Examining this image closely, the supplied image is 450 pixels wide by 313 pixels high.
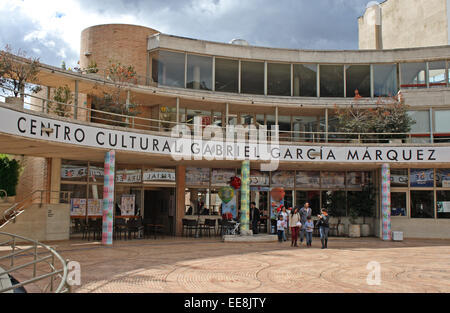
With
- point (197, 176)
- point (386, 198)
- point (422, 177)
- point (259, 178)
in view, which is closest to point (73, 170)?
point (197, 176)

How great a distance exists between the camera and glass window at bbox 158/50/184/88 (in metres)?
23.2

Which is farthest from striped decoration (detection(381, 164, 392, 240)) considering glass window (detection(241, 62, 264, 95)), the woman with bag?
glass window (detection(241, 62, 264, 95))

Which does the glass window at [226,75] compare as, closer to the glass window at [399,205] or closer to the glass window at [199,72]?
the glass window at [199,72]

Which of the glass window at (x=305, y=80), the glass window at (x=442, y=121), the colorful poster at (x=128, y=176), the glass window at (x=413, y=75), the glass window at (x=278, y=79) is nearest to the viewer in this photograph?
the colorful poster at (x=128, y=176)

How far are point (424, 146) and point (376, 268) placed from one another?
1084 cm

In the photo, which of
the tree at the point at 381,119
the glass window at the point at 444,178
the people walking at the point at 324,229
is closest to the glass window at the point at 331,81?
the tree at the point at 381,119

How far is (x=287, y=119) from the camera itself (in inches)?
1000

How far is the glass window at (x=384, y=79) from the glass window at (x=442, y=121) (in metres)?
2.70

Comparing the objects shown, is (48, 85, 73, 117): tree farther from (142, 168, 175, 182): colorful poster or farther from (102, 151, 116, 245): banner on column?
(142, 168, 175, 182): colorful poster

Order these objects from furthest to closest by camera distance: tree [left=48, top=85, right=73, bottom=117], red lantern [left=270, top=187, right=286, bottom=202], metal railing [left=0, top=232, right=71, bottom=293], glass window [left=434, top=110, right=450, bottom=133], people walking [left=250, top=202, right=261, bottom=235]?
1. glass window [left=434, top=110, right=450, bottom=133]
2. red lantern [left=270, top=187, right=286, bottom=202]
3. people walking [left=250, top=202, right=261, bottom=235]
4. tree [left=48, top=85, right=73, bottom=117]
5. metal railing [left=0, top=232, right=71, bottom=293]

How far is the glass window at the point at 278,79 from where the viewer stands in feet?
81.5

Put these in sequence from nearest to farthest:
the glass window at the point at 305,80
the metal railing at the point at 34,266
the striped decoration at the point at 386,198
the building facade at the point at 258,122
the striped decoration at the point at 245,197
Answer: the metal railing at the point at 34,266 < the striped decoration at the point at 245,197 < the building facade at the point at 258,122 < the striped decoration at the point at 386,198 < the glass window at the point at 305,80

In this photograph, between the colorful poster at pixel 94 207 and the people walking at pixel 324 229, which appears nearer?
the people walking at pixel 324 229

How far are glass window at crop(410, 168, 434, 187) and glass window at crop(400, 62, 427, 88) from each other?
500 cm
